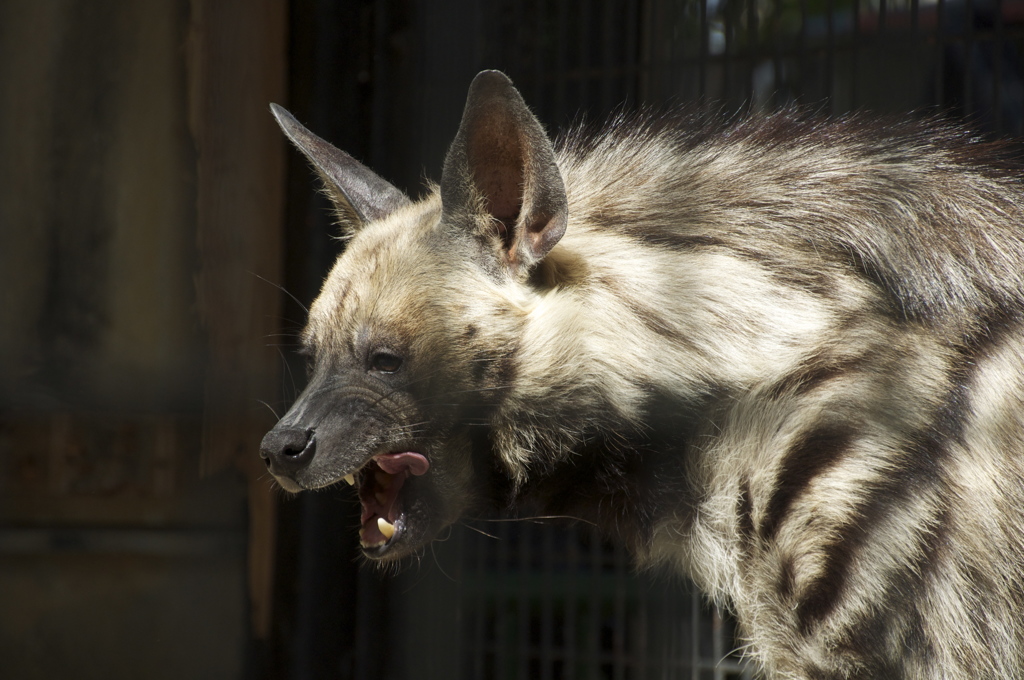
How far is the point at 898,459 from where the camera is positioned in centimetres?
127

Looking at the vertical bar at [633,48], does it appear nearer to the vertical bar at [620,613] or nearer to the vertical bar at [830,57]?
the vertical bar at [830,57]

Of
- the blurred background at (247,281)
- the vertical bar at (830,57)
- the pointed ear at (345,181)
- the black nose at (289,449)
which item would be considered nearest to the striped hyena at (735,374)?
the black nose at (289,449)

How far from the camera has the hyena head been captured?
140 centimetres

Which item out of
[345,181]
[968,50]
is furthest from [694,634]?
[968,50]

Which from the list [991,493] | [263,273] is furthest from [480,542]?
[991,493]

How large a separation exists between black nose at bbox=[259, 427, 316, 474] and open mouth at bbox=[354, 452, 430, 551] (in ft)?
0.38

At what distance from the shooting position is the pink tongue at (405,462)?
57.3 inches

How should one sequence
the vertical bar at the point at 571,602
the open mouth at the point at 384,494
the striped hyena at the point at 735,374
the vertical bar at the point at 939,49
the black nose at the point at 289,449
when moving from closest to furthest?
the striped hyena at the point at 735,374, the black nose at the point at 289,449, the open mouth at the point at 384,494, the vertical bar at the point at 939,49, the vertical bar at the point at 571,602

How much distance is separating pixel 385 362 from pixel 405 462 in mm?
159

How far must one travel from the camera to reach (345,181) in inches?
68.8

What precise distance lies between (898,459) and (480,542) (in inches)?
50.9

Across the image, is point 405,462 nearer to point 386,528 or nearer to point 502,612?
point 386,528

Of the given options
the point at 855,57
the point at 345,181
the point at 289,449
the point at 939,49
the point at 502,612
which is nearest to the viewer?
the point at 289,449

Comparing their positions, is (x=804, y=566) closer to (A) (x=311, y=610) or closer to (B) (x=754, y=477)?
(B) (x=754, y=477)
